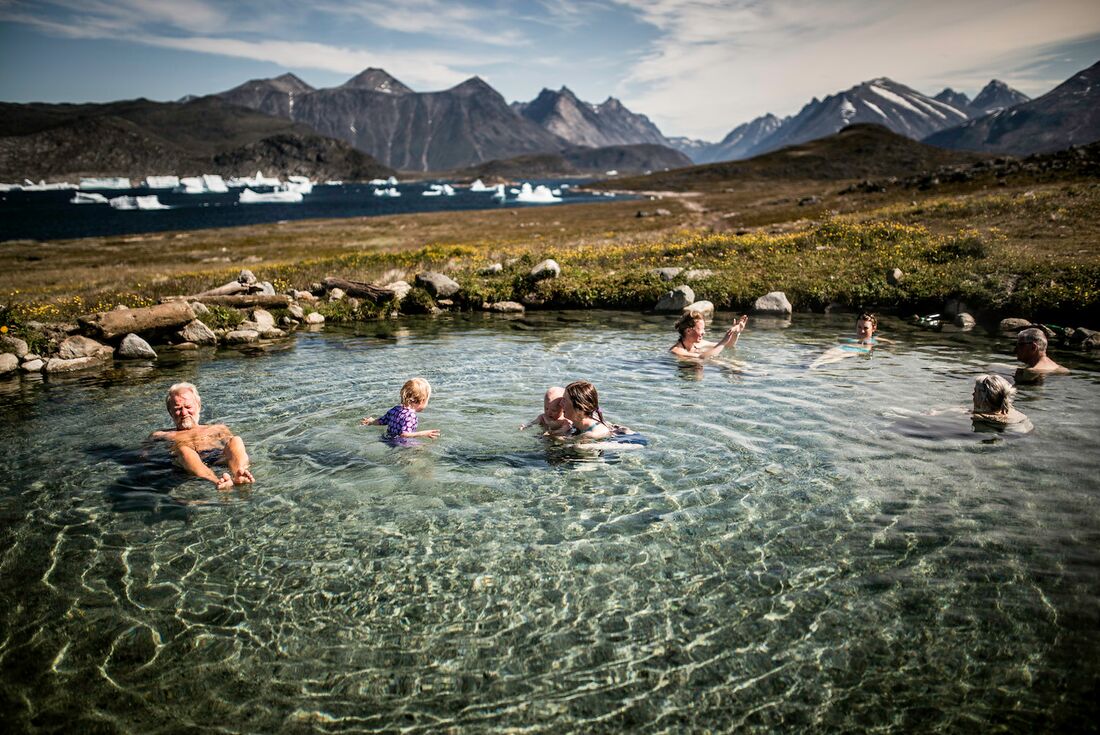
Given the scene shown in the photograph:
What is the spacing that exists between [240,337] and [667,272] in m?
19.8

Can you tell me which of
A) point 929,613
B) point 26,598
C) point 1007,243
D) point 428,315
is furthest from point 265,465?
point 1007,243

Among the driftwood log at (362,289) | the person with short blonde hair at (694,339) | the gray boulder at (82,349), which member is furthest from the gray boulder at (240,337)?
the person with short blonde hair at (694,339)

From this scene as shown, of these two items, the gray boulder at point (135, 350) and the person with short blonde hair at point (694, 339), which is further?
the gray boulder at point (135, 350)

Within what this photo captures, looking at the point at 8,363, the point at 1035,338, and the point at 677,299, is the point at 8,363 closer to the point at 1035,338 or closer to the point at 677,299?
the point at 677,299

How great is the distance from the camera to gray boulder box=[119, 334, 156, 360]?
70.4 ft

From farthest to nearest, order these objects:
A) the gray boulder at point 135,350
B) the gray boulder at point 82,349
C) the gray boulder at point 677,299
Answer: the gray boulder at point 677,299
the gray boulder at point 135,350
the gray boulder at point 82,349

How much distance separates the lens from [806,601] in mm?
7488

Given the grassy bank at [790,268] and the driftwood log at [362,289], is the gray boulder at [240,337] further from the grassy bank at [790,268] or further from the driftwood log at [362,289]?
the driftwood log at [362,289]

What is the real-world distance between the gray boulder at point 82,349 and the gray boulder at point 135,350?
441 mm

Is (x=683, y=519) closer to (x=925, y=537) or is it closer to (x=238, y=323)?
(x=925, y=537)

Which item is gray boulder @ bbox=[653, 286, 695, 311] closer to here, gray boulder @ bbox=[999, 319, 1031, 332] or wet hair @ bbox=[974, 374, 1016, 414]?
gray boulder @ bbox=[999, 319, 1031, 332]

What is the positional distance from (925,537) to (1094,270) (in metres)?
21.5

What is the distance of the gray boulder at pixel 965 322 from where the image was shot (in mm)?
22922

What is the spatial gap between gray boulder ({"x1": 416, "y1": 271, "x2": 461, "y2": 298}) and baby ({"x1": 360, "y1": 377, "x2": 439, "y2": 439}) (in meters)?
18.7
